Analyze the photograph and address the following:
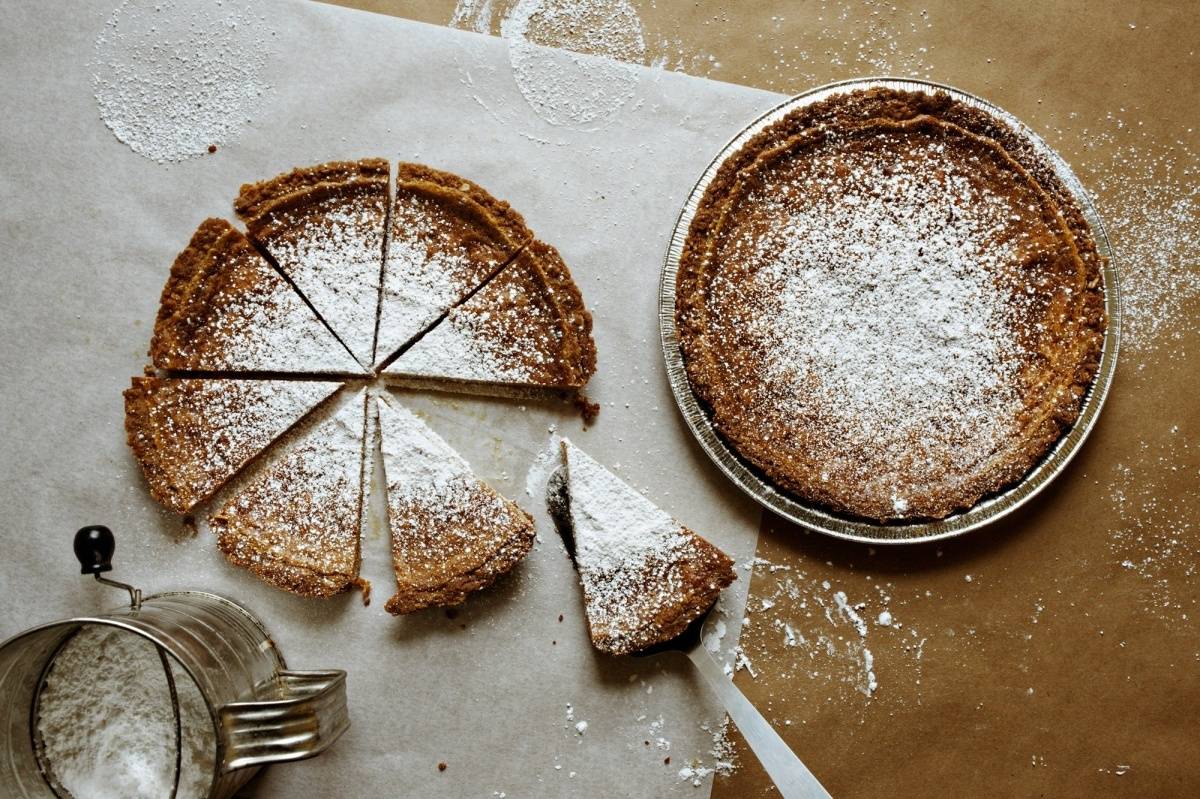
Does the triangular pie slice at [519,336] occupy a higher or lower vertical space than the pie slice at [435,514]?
higher

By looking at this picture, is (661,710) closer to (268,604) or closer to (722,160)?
(268,604)

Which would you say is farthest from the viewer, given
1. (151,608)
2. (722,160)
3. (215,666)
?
(722,160)

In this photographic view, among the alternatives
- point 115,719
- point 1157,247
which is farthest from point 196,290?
point 1157,247

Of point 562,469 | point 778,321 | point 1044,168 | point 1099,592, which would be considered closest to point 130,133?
point 562,469

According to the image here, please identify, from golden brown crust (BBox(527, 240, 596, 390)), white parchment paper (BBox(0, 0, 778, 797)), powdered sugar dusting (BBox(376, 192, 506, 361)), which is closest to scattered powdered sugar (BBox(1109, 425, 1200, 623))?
white parchment paper (BBox(0, 0, 778, 797))

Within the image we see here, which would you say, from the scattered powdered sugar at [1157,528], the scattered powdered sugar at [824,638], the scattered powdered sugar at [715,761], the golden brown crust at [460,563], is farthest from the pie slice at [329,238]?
the scattered powdered sugar at [1157,528]

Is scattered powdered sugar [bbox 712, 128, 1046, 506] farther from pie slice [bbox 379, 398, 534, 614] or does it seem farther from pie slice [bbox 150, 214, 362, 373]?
pie slice [bbox 150, 214, 362, 373]

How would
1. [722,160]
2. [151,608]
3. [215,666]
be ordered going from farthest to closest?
[722,160] < [151,608] < [215,666]

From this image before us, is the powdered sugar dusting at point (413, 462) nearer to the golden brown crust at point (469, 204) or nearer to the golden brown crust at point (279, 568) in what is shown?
the golden brown crust at point (279, 568)
